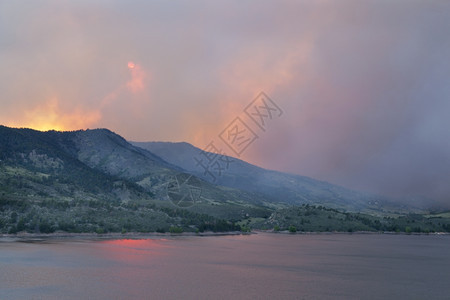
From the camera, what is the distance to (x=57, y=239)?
124m

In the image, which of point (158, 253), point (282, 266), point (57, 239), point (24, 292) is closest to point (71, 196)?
point (57, 239)

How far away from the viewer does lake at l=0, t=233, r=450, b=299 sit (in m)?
54.7

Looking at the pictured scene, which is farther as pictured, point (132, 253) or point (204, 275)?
point (132, 253)

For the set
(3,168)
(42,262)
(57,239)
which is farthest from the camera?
(3,168)

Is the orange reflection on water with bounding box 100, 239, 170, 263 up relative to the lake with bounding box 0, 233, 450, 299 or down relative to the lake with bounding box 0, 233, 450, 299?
up

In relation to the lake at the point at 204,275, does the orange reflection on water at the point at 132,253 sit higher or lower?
higher

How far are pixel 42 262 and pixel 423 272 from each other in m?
70.3

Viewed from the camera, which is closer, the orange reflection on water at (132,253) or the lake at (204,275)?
the lake at (204,275)

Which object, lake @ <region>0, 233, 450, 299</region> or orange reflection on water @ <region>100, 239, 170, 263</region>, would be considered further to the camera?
orange reflection on water @ <region>100, 239, 170, 263</region>

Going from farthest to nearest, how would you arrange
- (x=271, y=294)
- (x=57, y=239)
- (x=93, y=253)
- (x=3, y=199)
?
(x=3, y=199), (x=57, y=239), (x=93, y=253), (x=271, y=294)

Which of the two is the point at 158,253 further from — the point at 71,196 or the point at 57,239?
the point at 71,196

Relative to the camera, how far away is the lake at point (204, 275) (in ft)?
180

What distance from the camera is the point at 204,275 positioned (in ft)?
225

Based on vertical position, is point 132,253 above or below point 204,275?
above
